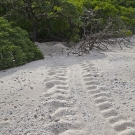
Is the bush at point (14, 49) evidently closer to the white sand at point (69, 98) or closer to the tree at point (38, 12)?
the white sand at point (69, 98)

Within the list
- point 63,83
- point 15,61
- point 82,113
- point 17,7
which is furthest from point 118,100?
point 17,7

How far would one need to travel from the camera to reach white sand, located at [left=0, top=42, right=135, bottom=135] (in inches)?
127

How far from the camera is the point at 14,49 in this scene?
19.4 ft

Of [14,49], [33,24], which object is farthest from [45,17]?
[14,49]

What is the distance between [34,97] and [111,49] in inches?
181

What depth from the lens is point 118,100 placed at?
391 cm

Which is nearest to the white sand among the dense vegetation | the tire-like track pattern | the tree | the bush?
the tire-like track pattern

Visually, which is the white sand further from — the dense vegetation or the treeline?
the treeline

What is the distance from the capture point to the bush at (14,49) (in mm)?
5691

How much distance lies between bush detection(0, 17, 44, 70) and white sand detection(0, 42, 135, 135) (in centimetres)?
23

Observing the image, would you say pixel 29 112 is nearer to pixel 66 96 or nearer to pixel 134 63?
pixel 66 96

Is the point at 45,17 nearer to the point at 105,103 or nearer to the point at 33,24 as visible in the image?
the point at 33,24

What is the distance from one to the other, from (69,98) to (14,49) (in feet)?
7.61

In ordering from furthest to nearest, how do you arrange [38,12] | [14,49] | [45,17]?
1. [45,17]
2. [38,12]
3. [14,49]
